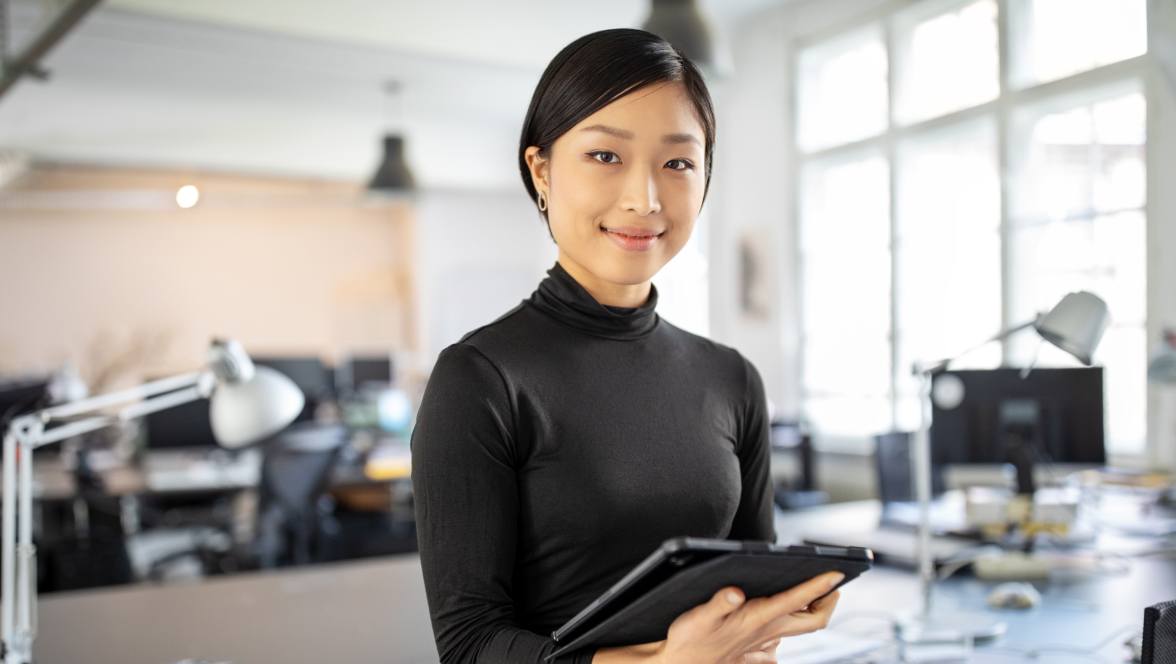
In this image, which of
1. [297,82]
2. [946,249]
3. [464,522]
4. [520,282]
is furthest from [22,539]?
[520,282]

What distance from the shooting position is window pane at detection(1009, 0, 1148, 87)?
451 cm

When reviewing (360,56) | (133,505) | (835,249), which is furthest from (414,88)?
(133,505)

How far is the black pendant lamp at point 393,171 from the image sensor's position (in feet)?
20.6

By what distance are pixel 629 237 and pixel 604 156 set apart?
0.09 metres

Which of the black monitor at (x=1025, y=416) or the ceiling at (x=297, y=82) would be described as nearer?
the black monitor at (x=1025, y=416)

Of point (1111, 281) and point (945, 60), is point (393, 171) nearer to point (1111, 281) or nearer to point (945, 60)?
point (945, 60)

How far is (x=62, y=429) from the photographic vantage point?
1.45 m

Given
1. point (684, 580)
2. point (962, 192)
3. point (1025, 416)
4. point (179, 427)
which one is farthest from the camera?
point (962, 192)

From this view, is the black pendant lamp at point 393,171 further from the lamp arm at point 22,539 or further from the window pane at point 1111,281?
the lamp arm at point 22,539

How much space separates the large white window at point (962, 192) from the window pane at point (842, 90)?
0.01m

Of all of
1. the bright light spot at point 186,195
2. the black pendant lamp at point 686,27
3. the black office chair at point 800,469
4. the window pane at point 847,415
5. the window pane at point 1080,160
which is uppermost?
the black pendant lamp at point 686,27

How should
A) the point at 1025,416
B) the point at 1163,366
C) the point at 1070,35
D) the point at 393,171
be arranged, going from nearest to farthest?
1. the point at 1163,366
2. the point at 1025,416
3. the point at 1070,35
4. the point at 393,171

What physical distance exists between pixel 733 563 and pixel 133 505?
4533 mm

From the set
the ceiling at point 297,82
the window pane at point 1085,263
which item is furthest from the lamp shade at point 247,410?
the window pane at point 1085,263
